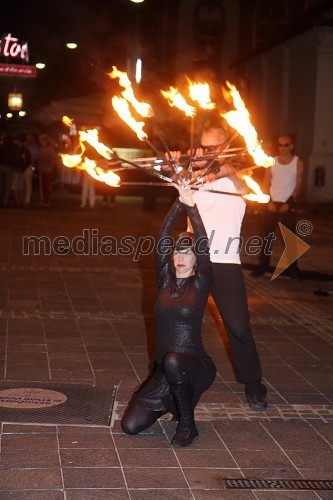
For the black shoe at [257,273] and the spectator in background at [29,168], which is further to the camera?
the spectator in background at [29,168]

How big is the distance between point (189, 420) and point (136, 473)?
67 centimetres

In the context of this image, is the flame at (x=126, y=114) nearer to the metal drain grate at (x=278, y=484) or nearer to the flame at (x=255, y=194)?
the flame at (x=255, y=194)

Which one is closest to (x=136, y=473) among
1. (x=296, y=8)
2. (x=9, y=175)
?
(x=9, y=175)

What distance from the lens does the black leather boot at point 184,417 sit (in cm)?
572

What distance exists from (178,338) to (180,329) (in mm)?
59

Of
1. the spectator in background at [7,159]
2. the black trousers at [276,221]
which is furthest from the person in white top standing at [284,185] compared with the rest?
the spectator in background at [7,159]

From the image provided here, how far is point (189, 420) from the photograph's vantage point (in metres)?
5.75

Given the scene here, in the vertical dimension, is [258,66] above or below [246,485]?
above

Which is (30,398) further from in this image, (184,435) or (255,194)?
(255,194)

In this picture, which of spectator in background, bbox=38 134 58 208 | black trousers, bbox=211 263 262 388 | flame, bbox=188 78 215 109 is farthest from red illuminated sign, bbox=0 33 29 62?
flame, bbox=188 78 215 109

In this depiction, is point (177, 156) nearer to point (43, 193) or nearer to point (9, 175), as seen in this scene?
point (9, 175)

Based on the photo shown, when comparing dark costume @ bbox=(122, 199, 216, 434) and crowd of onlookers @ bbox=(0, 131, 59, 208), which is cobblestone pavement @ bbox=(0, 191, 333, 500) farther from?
crowd of onlookers @ bbox=(0, 131, 59, 208)

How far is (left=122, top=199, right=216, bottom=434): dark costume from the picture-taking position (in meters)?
5.89

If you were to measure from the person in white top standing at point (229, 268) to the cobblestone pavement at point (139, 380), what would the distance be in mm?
268
